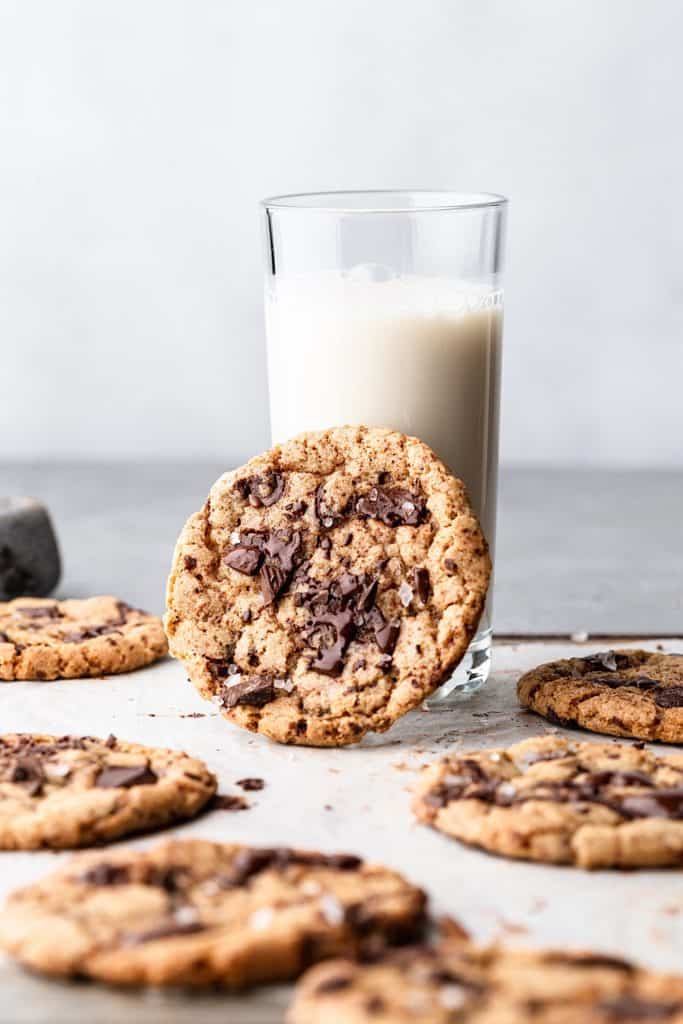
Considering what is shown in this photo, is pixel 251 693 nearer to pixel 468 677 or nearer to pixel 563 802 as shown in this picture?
pixel 468 677

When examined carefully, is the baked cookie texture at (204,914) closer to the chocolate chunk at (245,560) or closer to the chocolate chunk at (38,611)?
the chocolate chunk at (245,560)

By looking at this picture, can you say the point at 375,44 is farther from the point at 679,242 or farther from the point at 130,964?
the point at 130,964

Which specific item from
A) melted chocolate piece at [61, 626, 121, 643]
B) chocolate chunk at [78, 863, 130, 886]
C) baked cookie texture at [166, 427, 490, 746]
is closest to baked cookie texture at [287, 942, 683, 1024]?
chocolate chunk at [78, 863, 130, 886]

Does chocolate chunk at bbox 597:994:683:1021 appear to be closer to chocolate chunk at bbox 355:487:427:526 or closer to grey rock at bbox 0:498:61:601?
chocolate chunk at bbox 355:487:427:526

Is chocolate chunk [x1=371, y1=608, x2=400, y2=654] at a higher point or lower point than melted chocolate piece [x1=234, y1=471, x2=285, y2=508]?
lower

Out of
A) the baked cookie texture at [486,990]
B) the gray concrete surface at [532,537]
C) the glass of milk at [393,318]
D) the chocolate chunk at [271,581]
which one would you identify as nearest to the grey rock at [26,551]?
the gray concrete surface at [532,537]

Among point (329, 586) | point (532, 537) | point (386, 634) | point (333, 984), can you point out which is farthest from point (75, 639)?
point (532, 537)

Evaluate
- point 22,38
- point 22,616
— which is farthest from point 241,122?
point 22,616
